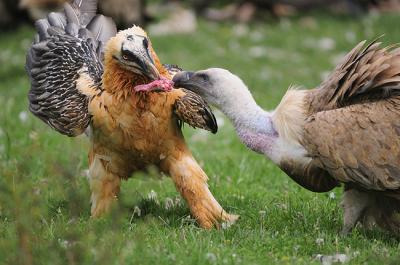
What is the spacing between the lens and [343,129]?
5.27 meters

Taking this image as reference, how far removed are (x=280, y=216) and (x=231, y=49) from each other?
8.63m

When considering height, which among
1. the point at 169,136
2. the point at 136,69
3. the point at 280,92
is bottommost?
the point at 280,92

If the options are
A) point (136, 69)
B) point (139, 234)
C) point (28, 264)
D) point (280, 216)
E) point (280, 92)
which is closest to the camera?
point (28, 264)

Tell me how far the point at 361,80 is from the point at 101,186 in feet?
6.76

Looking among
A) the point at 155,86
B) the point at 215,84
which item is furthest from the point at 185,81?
the point at 155,86

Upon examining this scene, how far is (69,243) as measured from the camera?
4371 millimetres

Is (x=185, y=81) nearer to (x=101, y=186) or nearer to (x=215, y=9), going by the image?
(x=101, y=186)

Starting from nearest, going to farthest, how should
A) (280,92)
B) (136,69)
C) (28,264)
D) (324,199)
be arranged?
(28,264)
(136,69)
(324,199)
(280,92)

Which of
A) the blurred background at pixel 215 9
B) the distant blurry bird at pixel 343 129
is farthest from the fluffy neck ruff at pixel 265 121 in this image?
the blurred background at pixel 215 9

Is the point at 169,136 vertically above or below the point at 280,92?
above

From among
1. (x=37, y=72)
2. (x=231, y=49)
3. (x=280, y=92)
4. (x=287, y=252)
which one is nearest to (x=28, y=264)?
(x=287, y=252)

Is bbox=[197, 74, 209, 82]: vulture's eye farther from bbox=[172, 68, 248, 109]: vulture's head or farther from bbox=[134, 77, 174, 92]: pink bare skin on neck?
bbox=[134, 77, 174, 92]: pink bare skin on neck

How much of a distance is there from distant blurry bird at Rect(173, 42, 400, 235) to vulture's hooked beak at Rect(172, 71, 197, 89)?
17 millimetres

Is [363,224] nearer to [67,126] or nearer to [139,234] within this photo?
[139,234]
